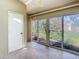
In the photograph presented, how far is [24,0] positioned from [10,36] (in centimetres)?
179

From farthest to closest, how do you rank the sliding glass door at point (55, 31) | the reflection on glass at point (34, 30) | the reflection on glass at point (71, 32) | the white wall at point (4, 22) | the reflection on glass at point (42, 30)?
the reflection on glass at point (34, 30), the reflection on glass at point (42, 30), the sliding glass door at point (55, 31), the reflection on glass at point (71, 32), the white wall at point (4, 22)

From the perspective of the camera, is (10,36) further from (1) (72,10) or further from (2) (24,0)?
(1) (72,10)

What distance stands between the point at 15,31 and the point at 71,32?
2.68 m

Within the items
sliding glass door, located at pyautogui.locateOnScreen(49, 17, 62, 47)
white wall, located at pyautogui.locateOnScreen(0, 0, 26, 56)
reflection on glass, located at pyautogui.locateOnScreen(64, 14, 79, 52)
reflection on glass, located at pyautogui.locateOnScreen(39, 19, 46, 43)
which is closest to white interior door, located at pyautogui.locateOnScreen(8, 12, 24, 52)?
white wall, located at pyautogui.locateOnScreen(0, 0, 26, 56)

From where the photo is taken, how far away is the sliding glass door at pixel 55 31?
224 inches

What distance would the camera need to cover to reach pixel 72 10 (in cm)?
483

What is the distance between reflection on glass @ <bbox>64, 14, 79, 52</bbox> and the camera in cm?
Result: 475

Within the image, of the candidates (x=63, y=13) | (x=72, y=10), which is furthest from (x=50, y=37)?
(x=72, y=10)

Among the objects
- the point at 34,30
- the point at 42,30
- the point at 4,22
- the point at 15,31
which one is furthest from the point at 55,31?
the point at 4,22

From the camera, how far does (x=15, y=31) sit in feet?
16.1

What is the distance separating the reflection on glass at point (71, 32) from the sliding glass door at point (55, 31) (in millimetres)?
441

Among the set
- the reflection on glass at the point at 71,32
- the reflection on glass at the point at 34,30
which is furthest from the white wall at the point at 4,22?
the reflection on glass at the point at 34,30

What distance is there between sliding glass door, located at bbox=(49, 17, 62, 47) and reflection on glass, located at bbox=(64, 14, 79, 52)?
441 millimetres

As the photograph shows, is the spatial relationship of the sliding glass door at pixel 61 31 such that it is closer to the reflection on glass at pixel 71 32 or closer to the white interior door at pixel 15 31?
the reflection on glass at pixel 71 32
